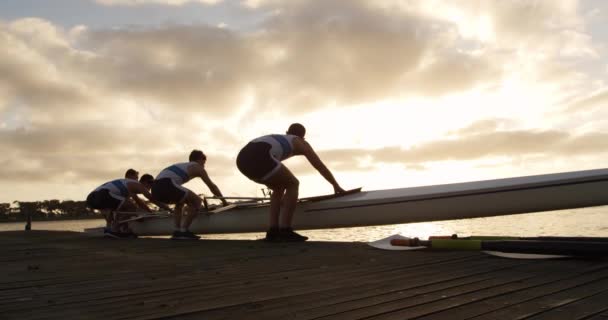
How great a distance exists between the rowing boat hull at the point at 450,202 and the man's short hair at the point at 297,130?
1.27 meters

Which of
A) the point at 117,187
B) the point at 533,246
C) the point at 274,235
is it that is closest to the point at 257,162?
the point at 274,235

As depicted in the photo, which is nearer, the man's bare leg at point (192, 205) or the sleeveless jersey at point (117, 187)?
the man's bare leg at point (192, 205)

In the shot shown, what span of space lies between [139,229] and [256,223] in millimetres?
3485

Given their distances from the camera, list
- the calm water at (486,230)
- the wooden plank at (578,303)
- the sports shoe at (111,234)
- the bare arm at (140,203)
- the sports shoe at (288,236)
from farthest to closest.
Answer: the calm water at (486,230)
the bare arm at (140,203)
the sports shoe at (111,234)
the sports shoe at (288,236)
the wooden plank at (578,303)

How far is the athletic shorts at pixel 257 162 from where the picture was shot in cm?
632

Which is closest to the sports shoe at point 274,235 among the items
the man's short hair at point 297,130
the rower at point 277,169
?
the rower at point 277,169

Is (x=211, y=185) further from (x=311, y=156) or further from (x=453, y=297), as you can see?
(x=453, y=297)

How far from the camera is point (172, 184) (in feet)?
26.6

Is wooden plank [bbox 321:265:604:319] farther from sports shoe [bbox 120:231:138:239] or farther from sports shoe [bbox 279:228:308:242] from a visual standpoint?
sports shoe [bbox 120:231:138:239]

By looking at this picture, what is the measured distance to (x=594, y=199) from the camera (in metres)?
6.09

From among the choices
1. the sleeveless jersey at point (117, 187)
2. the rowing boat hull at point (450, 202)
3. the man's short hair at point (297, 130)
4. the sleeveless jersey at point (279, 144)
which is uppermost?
the man's short hair at point (297, 130)

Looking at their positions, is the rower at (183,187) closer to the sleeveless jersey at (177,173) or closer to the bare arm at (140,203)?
the sleeveless jersey at (177,173)

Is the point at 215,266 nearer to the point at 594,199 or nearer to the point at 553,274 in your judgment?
the point at 553,274

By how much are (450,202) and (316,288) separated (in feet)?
14.2
